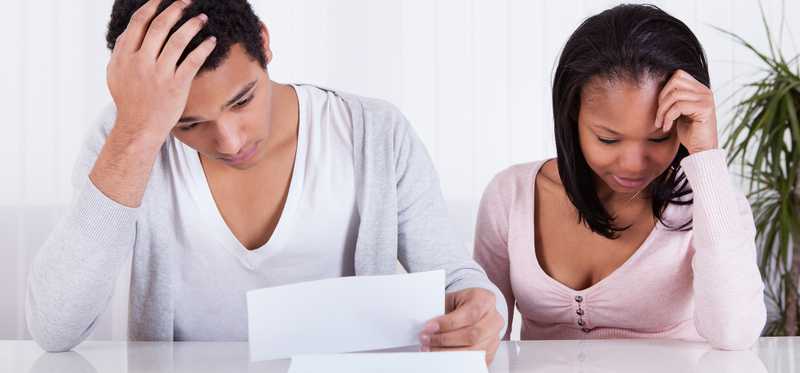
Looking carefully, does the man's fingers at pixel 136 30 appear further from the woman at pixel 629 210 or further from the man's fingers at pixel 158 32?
the woman at pixel 629 210

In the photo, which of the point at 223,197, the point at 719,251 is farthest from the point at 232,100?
the point at 719,251

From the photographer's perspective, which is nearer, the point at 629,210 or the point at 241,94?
the point at 241,94

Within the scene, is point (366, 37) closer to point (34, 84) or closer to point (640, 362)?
point (34, 84)

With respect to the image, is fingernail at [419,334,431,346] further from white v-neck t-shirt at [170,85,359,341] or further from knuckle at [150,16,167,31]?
knuckle at [150,16,167,31]

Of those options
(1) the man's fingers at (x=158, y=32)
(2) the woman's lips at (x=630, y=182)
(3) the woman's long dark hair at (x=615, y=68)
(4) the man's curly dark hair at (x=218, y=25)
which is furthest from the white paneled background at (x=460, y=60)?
(1) the man's fingers at (x=158, y=32)

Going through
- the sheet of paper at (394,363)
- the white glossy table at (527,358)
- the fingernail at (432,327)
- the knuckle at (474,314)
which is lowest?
the white glossy table at (527,358)

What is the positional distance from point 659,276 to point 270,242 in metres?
0.71

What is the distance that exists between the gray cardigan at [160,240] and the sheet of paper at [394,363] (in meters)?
0.24

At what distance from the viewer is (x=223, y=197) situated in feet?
4.67

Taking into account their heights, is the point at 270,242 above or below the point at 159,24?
below

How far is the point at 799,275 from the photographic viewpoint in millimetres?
2691

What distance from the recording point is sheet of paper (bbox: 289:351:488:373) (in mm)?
1010

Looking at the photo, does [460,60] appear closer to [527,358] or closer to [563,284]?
[563,284]

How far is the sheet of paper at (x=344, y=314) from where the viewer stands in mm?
1093
